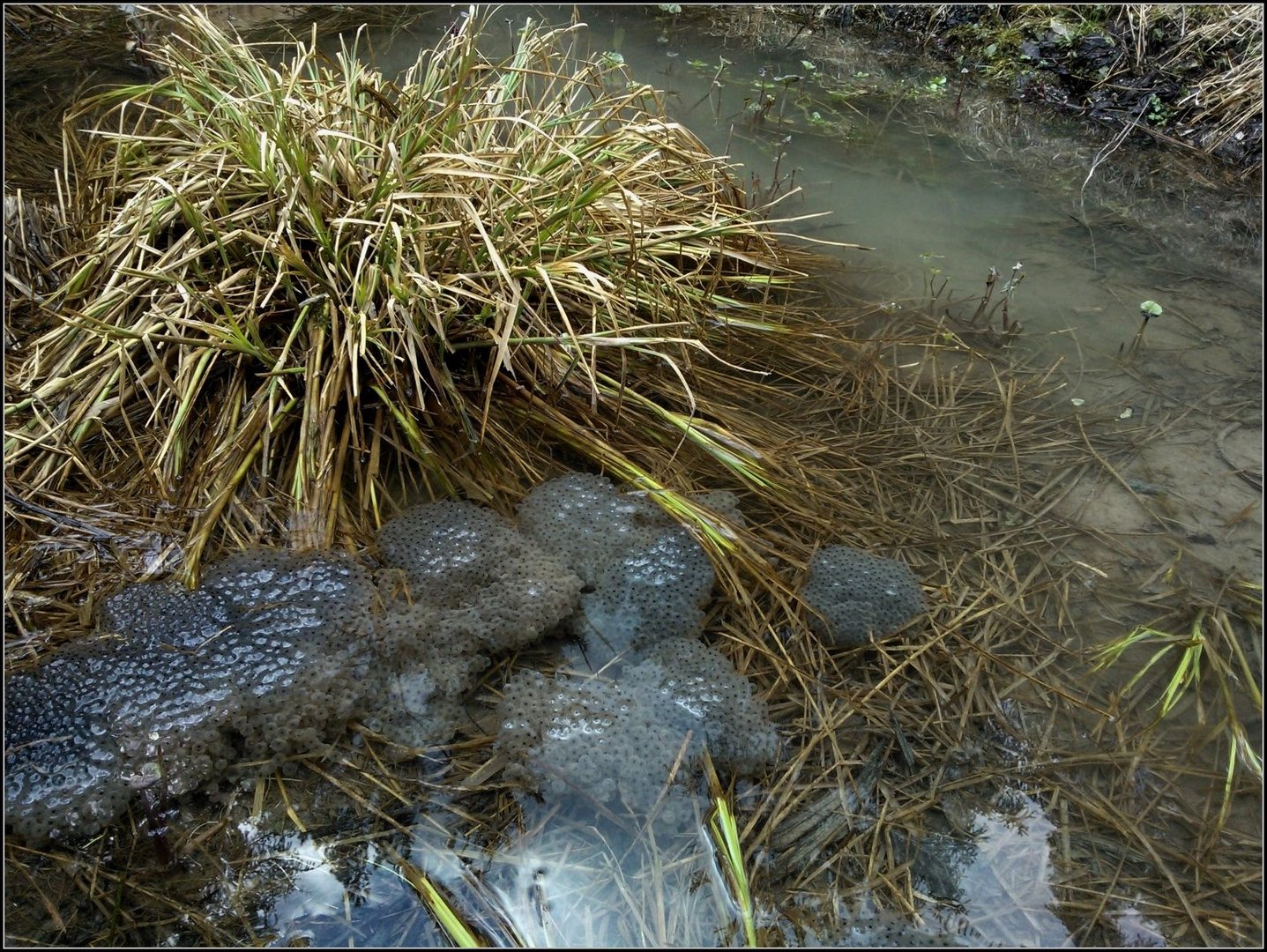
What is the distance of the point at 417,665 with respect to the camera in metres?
1.75

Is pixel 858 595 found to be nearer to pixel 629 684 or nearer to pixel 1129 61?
pixel 629 684

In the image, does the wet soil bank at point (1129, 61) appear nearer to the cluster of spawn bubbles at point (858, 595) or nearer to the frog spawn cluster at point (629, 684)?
the cluster of spawn bubbles at point (858, 595)

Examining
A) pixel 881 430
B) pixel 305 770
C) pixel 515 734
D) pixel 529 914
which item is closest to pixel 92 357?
pixel 305 770

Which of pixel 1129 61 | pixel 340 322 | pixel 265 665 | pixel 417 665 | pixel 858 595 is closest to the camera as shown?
pixel 265 665

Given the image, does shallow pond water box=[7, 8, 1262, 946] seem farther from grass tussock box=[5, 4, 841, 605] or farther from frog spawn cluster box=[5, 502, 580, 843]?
grass tussock box=[5, 4, 841, 605]

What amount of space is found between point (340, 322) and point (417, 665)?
851 millimetres

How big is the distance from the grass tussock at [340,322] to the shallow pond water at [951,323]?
731 millimetres

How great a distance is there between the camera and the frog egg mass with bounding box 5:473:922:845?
5.02 ft

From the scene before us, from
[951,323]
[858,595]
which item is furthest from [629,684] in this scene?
[951,323]

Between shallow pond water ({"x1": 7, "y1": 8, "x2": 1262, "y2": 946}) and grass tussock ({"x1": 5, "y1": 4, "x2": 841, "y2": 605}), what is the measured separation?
731 millimetres

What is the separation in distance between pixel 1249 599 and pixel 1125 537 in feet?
0.95

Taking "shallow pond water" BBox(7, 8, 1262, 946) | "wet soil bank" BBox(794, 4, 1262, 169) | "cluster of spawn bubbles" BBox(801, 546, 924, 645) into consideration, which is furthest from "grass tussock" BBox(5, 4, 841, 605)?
"wet soil bank" BBox(794, 4, 1262, 169)

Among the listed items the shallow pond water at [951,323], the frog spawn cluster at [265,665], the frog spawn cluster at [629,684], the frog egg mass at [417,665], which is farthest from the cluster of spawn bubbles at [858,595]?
the frog spawn cluster at [265,665]

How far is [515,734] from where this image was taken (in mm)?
1638
